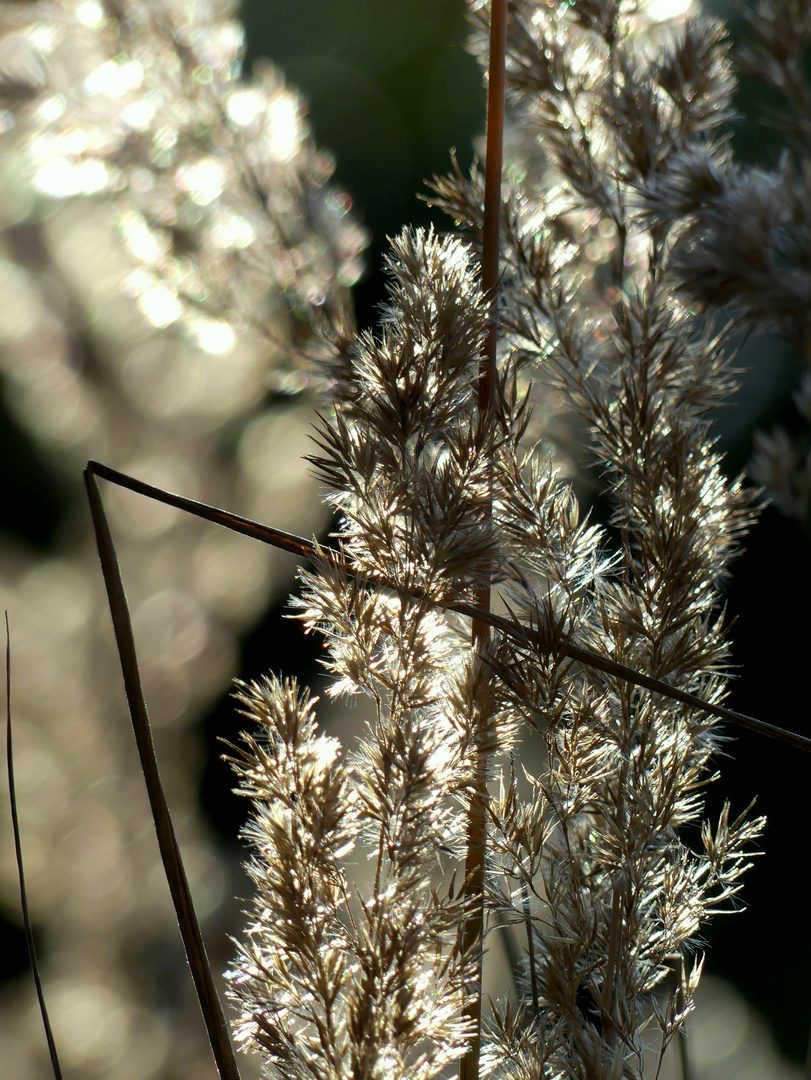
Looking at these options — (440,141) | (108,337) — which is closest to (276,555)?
(108,337)

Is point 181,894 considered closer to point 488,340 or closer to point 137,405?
point 488,340

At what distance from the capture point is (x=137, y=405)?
0.68 metres

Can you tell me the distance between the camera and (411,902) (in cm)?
34

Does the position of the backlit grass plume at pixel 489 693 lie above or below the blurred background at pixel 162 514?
below

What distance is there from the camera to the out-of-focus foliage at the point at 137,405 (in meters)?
0.54

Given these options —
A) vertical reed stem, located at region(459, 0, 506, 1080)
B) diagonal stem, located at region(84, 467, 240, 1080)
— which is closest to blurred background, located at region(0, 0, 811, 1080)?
vertical reed stem, located at region(459, 0, 506, 1080)

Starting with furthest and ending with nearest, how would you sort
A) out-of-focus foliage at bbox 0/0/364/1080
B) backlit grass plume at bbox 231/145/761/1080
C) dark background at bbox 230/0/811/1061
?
dark background at bbox 230/0/811/1061
out-of-focus foliage at bbox 0/0/364/1080
backlit grass plume at bbox 231/145/761/1080

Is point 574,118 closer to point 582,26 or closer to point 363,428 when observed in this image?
point 582,26

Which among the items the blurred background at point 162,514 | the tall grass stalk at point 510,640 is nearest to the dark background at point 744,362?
the blurred background at point 162,514

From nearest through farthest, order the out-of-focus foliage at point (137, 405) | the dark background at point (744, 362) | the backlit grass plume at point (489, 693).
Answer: the backlit grass plume at point (489, 693)
the out-of-focus foliage at point (137, 405)
the dark background at point (744, 362)

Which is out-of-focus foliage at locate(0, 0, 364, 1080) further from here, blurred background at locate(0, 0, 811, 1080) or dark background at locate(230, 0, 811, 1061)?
dark background at locate(230, 0, 811, 1061)

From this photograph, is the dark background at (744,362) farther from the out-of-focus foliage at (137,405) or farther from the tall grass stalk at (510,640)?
the tall grass stalk at (510,640)

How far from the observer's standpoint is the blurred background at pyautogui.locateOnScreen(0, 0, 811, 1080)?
21.3 inches

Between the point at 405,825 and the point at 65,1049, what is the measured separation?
473 mm
